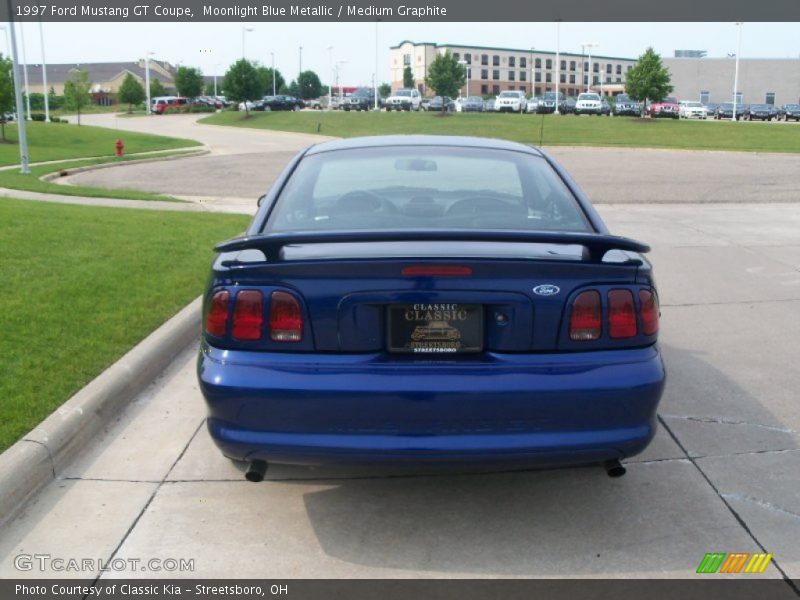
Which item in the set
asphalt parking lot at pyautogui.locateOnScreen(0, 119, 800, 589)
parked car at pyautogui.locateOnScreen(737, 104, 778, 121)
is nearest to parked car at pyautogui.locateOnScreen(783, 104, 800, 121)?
parked car at pyautogui.locateOnScreen(737, 104, 778, 121)

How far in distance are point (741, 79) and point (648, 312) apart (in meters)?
103

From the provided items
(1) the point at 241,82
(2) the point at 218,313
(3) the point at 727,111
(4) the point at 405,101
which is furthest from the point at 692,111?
(2) the point at 218,313

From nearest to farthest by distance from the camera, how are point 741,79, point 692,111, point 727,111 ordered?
point 692,111
point 727,111
point 741,79

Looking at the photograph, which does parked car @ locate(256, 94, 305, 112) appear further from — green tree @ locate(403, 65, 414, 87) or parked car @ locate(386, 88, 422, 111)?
green tree @ locate(403, 65, 414, 87)

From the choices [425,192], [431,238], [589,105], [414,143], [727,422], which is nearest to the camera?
[431,238]

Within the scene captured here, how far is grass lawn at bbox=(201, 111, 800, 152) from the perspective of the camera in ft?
122

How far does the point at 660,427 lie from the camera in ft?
15.8

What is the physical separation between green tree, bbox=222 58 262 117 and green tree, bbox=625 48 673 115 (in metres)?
26.9

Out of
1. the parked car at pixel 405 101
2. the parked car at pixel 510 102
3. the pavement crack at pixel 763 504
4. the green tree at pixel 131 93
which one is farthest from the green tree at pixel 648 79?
the pavement crack at pixel 763 504

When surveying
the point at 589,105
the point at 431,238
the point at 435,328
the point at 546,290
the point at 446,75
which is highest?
the point at 446,75

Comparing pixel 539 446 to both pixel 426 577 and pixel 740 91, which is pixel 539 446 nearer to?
pixel 426 577

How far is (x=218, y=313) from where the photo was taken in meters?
3.49

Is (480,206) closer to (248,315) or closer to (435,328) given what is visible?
(435,328)

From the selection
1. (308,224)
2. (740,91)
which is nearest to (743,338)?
(308,224)
